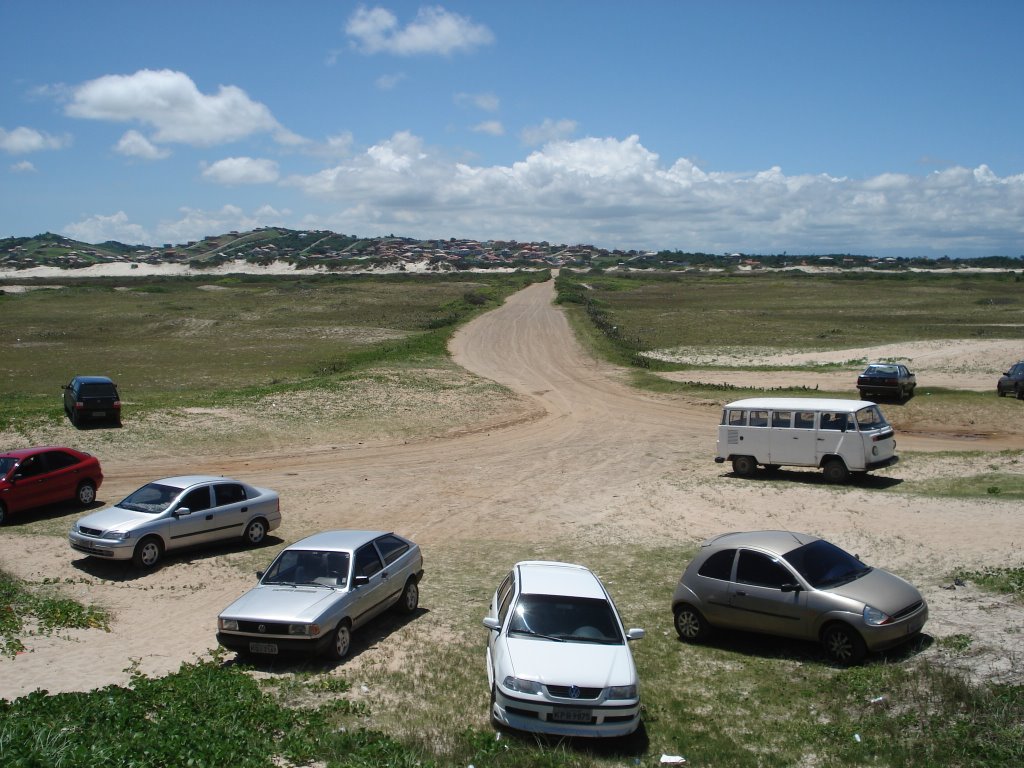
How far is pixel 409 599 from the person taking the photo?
1410cm

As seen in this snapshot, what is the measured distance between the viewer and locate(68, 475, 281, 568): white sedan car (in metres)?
16.0

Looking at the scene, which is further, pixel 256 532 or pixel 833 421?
pixel 833 421

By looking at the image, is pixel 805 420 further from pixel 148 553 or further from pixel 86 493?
pixel 86 493

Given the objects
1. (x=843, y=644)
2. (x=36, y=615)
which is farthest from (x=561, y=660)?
(x=36, y=615)

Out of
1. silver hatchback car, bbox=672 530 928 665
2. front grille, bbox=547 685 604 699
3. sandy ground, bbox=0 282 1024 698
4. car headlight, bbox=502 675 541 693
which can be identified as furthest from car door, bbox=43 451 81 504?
front grille, bbox=547 685 604 699

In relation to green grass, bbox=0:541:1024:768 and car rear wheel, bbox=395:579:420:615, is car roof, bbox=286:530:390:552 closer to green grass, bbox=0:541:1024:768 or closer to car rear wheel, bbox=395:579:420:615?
car rear wheel, bbox=395:579:420:615

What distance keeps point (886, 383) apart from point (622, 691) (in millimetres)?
30788

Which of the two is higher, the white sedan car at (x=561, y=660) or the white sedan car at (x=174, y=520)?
the white sedan car at (x=561, y=660)

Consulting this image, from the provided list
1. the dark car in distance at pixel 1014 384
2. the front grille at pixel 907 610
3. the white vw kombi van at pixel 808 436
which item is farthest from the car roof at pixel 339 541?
the dark car in distance at pixel 1014 384

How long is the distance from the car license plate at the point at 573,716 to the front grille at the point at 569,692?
0.15 meters

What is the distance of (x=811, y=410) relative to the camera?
77.7 feet

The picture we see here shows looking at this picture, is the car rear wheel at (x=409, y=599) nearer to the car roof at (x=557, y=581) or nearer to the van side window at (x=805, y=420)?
the car roof at (x=557, y=581)

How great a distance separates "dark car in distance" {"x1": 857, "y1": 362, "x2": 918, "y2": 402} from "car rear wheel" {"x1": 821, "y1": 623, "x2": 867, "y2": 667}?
1076 inches

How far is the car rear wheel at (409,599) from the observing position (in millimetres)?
13938
